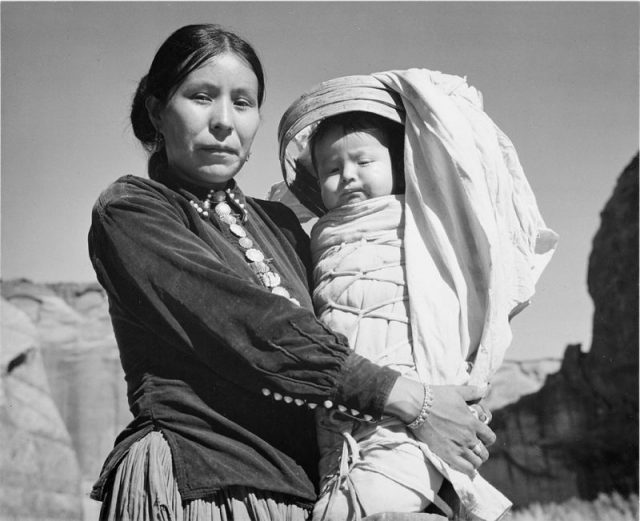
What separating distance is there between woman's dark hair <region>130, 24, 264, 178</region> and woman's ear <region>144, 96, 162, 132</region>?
0.01 m

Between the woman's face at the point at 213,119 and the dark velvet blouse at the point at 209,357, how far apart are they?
12cm

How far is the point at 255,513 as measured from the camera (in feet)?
7.36

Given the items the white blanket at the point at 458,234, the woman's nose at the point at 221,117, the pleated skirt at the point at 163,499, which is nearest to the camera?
the pleated skirt at the point at 163,499

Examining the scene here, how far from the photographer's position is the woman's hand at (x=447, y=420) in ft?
7.26

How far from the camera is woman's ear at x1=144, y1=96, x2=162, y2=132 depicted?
2615 mm

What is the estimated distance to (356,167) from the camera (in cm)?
255

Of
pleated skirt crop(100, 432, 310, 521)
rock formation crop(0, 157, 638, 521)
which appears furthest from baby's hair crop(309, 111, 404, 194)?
rock formation crop(0, 157, 638, 521)

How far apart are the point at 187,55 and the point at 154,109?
0.63 feet

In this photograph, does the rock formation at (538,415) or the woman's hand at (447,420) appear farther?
the rock formation at (538,415)

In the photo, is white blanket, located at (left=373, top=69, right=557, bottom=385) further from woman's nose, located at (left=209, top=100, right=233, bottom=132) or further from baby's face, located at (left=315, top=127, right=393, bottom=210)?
woman's nose, located at (left=209, top=100, right=233, bottom=132)

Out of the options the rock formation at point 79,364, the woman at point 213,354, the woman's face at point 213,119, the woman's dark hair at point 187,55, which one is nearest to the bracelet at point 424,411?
the woman at point 213,354

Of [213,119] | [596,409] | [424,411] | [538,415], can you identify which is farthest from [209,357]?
[538,415]

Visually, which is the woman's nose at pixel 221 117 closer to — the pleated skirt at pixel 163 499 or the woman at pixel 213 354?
the woman at pixel 213 354

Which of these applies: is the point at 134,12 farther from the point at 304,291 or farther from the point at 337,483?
the point at 337,483
